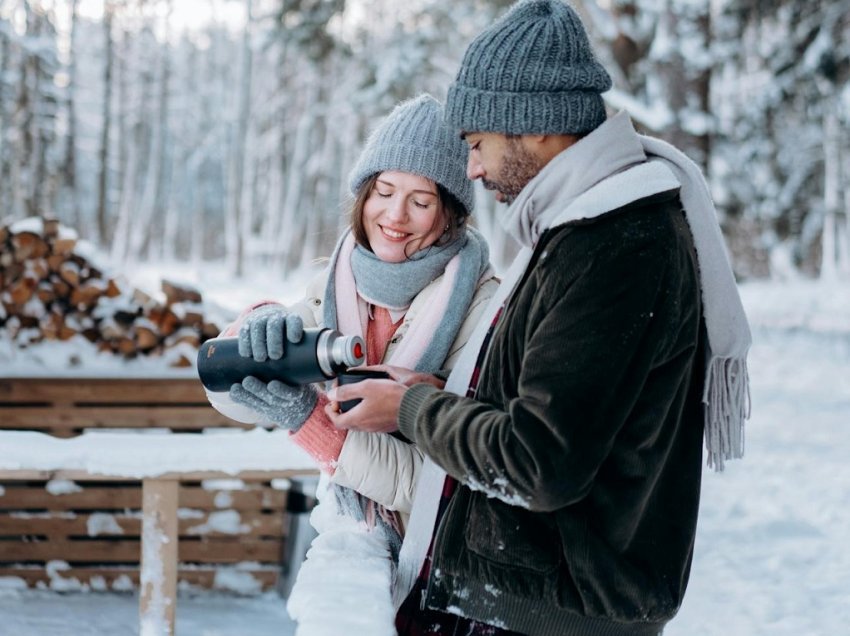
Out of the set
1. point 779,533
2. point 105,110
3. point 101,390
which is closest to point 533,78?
point 101,390

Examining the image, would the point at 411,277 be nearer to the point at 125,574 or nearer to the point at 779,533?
the point at 125,574

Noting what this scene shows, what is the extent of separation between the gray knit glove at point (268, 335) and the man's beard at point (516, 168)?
0.49m

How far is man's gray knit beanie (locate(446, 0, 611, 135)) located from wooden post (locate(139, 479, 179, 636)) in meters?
2.28

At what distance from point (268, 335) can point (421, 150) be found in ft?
1.90

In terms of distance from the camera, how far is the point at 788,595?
4.13m

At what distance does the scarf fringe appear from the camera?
1622mm

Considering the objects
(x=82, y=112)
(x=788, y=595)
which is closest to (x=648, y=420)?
(x=788, y=595)

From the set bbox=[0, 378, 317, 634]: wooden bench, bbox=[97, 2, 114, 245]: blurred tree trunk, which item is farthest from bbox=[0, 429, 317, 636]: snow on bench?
bbox=[97, 2, 114, 245]: blurred tree trunk

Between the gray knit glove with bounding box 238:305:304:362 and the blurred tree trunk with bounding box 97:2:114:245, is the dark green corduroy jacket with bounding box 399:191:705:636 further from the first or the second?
the blurred tree trunk with bounding box 97:2:114:245

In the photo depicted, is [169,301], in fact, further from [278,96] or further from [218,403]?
[278,96]

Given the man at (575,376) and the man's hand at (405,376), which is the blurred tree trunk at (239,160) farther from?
the man at (575,376)

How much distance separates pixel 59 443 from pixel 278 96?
82.7 ft

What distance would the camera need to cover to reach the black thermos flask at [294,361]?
5.85 ft

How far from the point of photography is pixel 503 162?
162 cm
